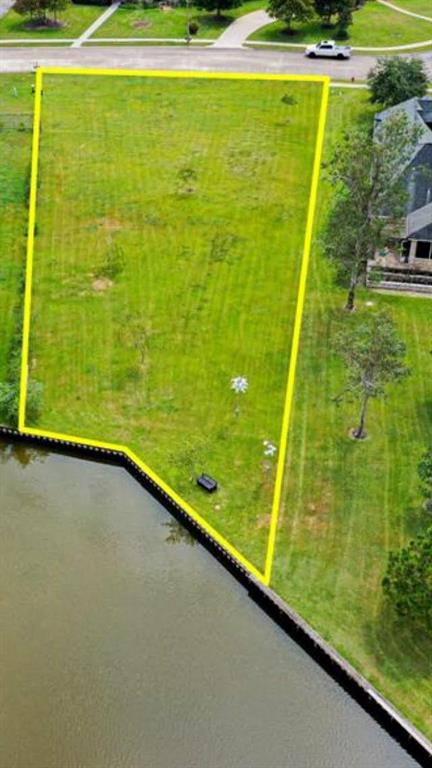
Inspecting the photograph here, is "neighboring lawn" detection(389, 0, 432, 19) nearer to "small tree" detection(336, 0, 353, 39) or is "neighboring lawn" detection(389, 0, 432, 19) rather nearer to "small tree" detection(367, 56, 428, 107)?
"small tree" detection(336, 0, 353, 39)

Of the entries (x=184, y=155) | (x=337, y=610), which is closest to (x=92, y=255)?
(x=184, y=155)

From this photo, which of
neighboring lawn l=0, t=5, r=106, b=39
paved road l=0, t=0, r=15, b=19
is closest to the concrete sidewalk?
neighboring lawn l=0, t=5, r=106, b=39

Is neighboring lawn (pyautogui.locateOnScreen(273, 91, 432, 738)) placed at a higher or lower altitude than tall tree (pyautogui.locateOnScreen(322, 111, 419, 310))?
lower

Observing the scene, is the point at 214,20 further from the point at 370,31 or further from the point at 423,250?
the point at 423,250

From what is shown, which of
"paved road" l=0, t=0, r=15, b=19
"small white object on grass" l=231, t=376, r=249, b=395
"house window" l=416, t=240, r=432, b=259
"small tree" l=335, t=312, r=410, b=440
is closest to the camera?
"small tree" l=335, t=312, r=410, b=440

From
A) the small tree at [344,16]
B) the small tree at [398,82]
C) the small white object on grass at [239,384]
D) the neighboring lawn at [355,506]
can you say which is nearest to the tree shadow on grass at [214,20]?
the small tree at [344,16]
